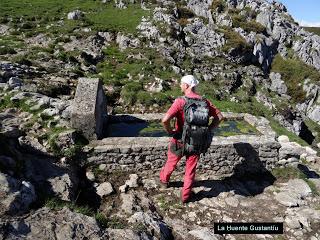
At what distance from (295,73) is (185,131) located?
1607 inches

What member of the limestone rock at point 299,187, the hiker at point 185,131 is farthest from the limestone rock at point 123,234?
the limestone rock at point 299,187

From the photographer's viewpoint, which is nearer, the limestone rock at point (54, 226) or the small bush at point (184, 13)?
the limestone rock at point (54, 226)

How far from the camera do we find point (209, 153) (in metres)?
9.62

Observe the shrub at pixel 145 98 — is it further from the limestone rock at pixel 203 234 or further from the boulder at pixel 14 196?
the boulder at pixel 14 196

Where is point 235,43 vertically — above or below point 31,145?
above

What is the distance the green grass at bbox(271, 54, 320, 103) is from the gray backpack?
37.3 meters

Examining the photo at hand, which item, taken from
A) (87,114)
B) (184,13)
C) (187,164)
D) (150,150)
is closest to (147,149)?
(150,150)

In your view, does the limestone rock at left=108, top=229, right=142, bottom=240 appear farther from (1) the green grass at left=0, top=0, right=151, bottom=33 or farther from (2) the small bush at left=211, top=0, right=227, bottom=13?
(2) the small bush at left=211, top=0, right=227, bottom=13

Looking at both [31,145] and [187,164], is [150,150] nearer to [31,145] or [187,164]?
[187,164]

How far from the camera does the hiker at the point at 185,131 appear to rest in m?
7.66

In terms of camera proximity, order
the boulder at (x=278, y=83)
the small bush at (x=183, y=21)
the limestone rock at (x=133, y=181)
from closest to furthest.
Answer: the limestone rock at (x=133, y=181) → the small bush at (x=183, y=21) → the boulder at (x=278, y=83)

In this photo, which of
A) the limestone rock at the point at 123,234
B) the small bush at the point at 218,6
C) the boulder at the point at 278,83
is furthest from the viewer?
the small bush at the point at 218,6

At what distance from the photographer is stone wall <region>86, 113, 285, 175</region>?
9.23m

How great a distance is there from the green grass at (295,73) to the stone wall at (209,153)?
113ft
